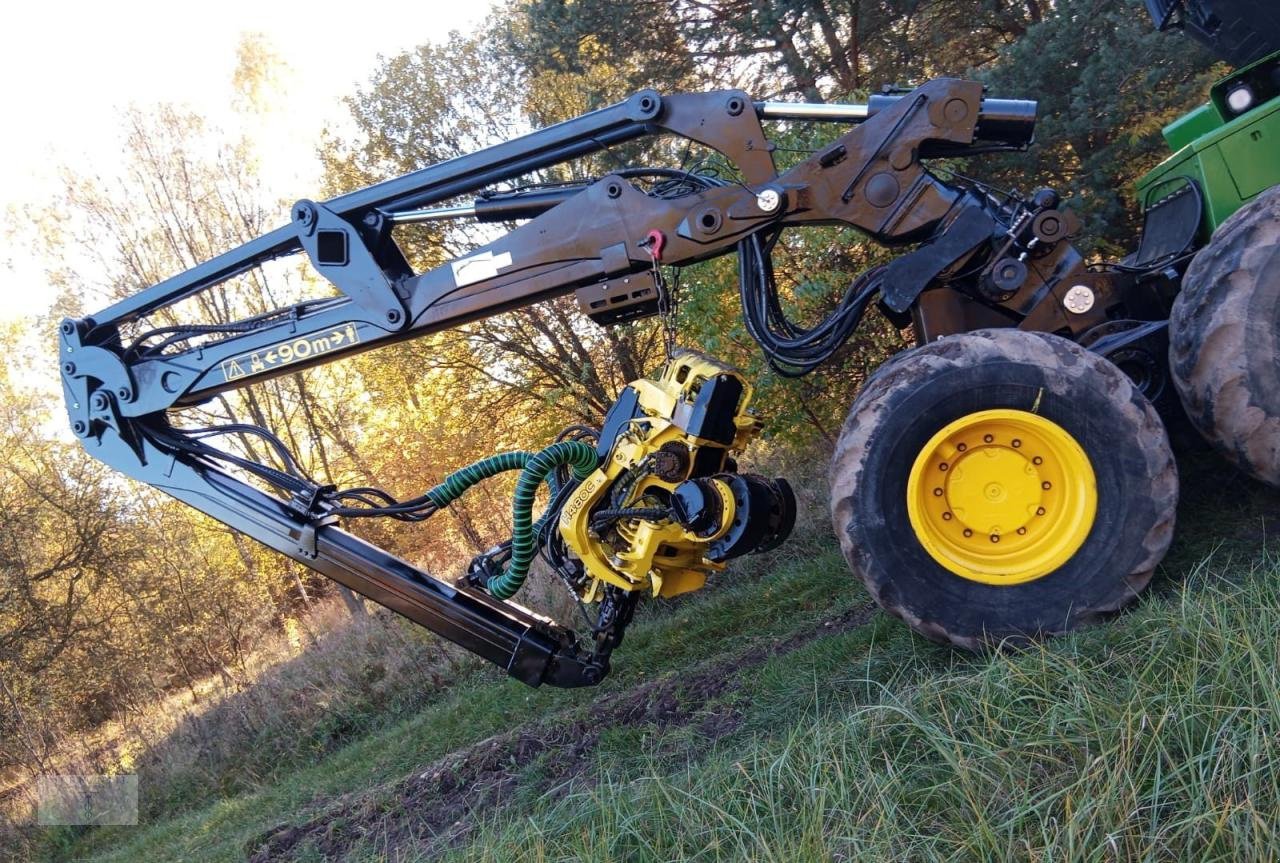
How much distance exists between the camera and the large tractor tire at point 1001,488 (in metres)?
3.71

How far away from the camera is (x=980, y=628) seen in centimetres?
378

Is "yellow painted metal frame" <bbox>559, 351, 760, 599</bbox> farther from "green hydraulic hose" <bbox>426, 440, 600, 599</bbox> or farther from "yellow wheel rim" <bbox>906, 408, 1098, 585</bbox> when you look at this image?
"yellow wheel rim" <bbox>906, 408, 1098, 585</bbox>

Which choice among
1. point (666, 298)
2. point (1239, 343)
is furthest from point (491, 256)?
point (1239, 343)

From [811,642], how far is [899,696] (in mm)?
1697

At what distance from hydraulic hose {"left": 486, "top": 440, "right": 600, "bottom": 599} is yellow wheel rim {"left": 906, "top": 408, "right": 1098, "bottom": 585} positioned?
5.89 feet

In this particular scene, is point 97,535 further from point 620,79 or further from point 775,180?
point 775,180

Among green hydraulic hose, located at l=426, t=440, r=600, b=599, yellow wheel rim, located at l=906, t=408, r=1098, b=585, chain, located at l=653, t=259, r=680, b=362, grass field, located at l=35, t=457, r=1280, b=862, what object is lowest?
grass field, located at l=35, t=457, r=1280, b=862

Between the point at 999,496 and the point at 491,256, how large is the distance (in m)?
2.61

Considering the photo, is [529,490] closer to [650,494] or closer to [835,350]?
[650,494]

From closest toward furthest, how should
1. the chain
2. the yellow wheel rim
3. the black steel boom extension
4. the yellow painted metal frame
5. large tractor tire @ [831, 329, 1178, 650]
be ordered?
large tractor tire @ [831, 329, 1178, 650]
the yellow wheel rim
the black steel boom extension
the chain
the yellow painted metal frame

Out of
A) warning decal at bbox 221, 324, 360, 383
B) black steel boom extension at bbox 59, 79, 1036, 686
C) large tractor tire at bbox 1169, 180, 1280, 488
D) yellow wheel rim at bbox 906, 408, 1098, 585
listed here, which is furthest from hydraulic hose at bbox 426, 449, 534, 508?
large tractor tire at bbox 1169, 180, 1280, 488

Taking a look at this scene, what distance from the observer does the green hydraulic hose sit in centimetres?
498

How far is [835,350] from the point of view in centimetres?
460

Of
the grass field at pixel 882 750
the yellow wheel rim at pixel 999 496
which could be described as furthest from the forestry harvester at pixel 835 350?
the grass field at pixel 882 750
